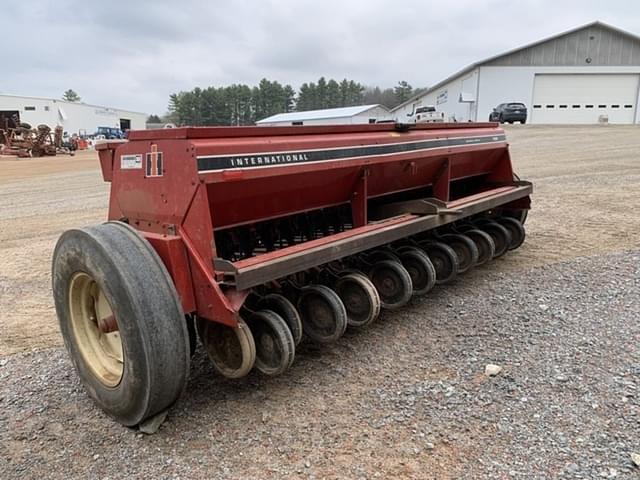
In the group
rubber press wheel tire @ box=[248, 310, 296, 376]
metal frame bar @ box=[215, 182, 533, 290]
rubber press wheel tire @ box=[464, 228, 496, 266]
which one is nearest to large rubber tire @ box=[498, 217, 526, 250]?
rubber press wheel tire @ box=[464, 228, 496, 266]

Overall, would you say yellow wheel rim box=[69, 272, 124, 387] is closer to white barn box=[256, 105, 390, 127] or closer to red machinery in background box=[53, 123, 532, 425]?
red machinery in background box=[53, 123, 532, 425]

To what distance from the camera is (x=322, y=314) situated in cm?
297

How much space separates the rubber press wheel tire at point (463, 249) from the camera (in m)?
4.25

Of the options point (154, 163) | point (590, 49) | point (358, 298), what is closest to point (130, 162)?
point (154, 163)

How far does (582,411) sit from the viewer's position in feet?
8.06

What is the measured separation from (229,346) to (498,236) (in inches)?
122

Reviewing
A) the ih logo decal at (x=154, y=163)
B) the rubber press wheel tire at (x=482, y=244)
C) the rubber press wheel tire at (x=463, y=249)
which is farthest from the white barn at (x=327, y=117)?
the ih logo decal at (x=154, y=163)

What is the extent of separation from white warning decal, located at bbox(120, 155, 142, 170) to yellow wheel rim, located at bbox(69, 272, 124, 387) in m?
0.65

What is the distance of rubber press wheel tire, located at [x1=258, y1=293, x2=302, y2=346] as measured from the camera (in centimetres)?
274

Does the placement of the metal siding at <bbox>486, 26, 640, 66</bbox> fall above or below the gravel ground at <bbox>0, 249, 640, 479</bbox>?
above

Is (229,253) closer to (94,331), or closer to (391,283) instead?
(94,331)

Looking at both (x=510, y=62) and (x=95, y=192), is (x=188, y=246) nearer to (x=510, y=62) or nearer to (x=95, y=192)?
(x=95, y=192)

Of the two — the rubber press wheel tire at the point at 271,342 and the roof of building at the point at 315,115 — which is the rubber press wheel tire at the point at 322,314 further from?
the roof of building at the point at 315,115

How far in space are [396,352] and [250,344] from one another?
107 cm
